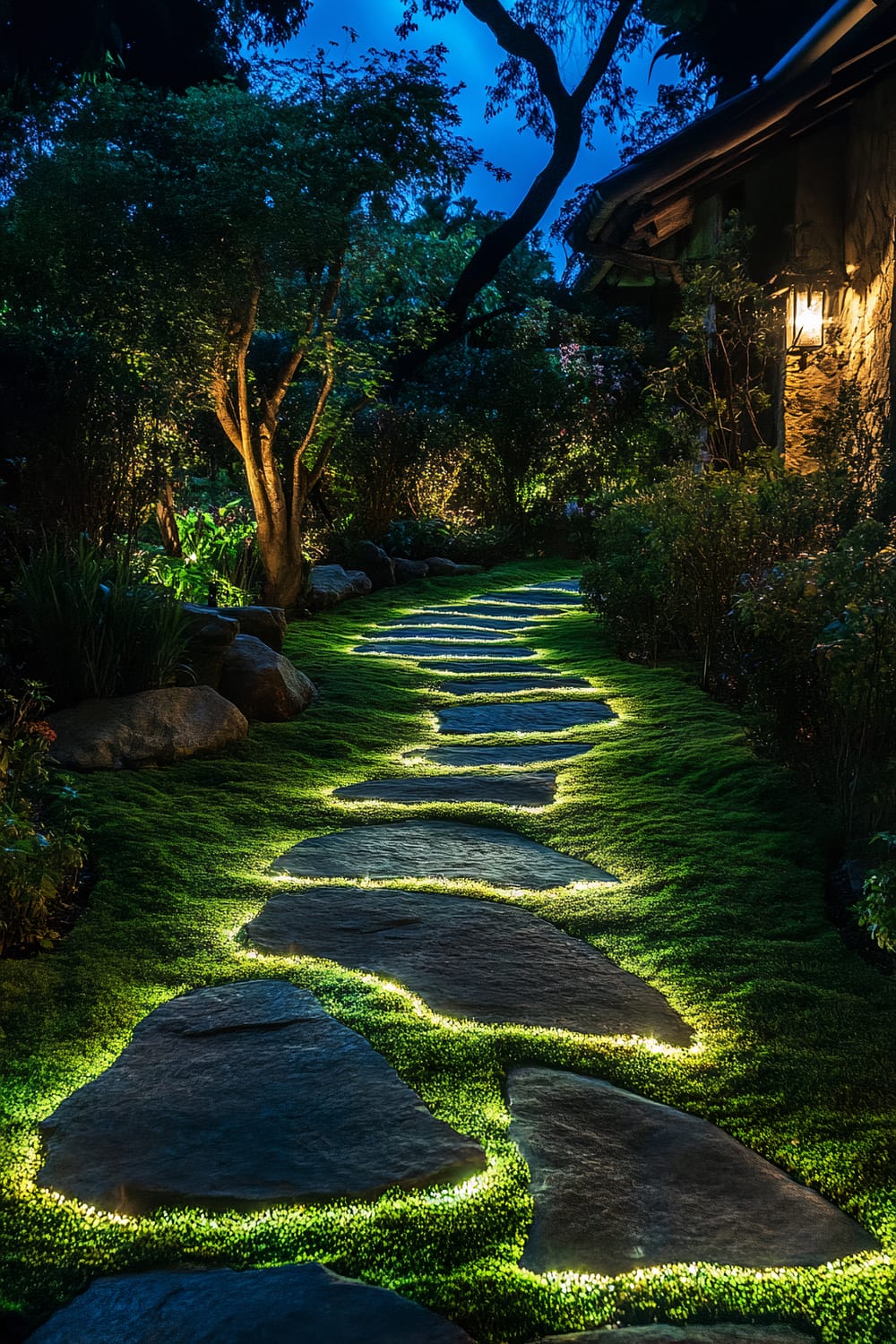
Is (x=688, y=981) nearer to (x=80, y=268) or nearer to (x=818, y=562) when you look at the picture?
(x=818, y=562)

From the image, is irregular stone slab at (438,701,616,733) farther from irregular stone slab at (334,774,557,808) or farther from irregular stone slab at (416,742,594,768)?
irregular stone slab at (334,774,557,808)

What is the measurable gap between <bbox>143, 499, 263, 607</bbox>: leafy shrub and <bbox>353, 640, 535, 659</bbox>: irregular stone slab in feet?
4.34

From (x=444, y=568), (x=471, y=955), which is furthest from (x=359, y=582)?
(x=471, y=955)

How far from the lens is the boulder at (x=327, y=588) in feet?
33.0

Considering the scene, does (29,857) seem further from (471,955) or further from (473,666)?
(473,666)

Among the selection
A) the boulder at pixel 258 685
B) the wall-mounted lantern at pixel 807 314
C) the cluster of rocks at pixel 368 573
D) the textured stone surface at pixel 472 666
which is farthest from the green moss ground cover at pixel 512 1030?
the cluster of rocks at pixel 368 573

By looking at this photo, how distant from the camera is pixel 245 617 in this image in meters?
6.33

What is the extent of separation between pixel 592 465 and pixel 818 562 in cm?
1295

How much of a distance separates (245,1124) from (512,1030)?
0.63m

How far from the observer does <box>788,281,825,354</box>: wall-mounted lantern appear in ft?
23.5

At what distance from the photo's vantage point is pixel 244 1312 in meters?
1.37

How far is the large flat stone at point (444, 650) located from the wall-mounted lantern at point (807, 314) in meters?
2.97

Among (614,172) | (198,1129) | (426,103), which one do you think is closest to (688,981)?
(198,1129)

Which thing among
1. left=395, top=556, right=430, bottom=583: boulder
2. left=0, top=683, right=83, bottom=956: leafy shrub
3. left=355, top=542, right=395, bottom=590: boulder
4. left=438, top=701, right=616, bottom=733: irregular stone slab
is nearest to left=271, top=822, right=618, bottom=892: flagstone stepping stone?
left=0, top=683, right=83, bottom=956: leafy shrub
